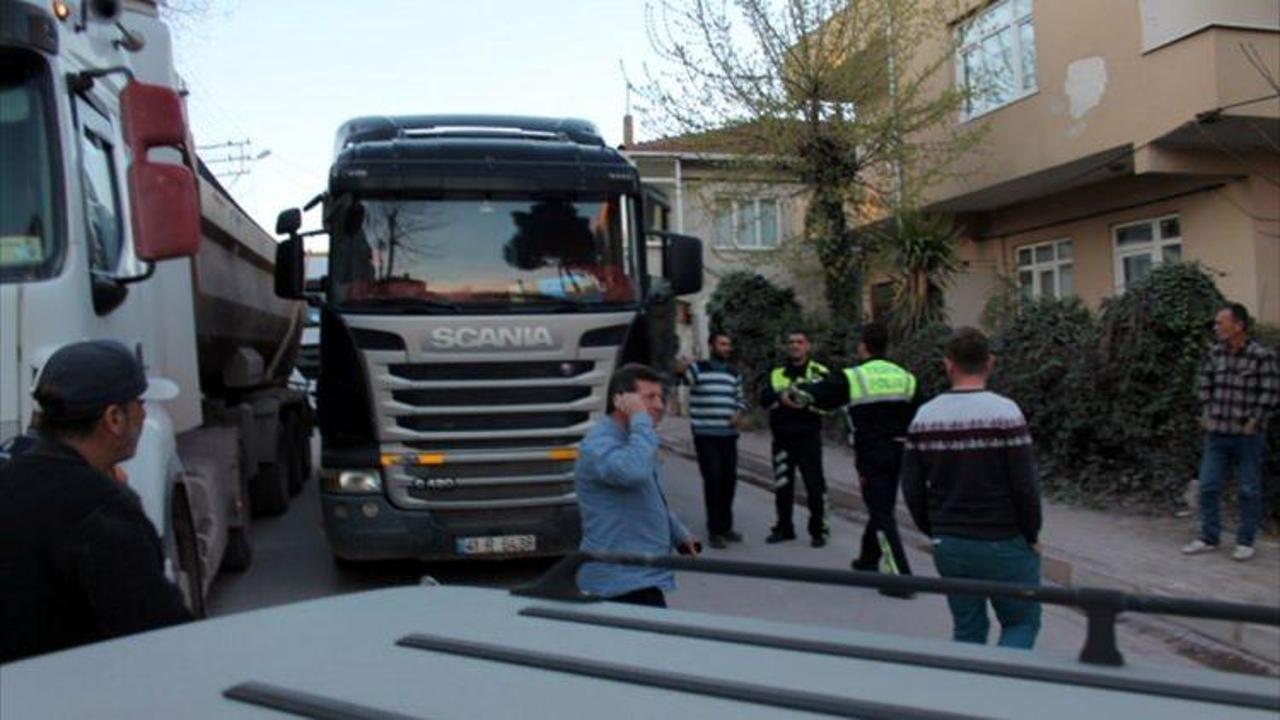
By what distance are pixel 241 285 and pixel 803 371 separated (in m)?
4.94

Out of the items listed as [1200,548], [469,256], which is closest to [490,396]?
[469,256]

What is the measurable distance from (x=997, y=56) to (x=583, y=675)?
16.5 metres

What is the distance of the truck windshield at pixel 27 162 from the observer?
162 inches

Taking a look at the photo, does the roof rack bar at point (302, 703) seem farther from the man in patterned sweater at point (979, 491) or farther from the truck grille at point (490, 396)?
the truck grille at point (490, 396)

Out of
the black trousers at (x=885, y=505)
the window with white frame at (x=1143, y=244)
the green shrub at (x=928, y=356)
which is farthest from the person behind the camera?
the window with white frame at (x=1143, y=244)

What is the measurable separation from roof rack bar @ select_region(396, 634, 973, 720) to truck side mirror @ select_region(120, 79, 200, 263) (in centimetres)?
264

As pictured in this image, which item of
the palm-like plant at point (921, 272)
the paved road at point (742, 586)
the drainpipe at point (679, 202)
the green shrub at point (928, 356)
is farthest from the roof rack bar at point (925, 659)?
the drainpipe at point (679, 202)

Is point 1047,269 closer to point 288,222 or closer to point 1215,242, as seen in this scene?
point 1215,242

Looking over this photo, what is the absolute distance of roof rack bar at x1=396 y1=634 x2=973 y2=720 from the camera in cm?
175

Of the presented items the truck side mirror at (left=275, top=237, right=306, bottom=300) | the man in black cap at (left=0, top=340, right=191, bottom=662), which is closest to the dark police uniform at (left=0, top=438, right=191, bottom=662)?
the man in black cap at (left=0, top=340, right=191, bottom=662)

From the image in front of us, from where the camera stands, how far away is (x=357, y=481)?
717 centimetres

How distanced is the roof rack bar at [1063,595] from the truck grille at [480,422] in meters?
4.77

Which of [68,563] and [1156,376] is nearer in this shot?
[68,563]

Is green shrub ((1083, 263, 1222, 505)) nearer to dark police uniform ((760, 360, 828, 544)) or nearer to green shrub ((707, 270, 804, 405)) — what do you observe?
dark police uniform ((760, 360, 828, 544))
